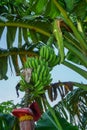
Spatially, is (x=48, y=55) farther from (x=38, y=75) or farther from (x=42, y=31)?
(x=42, y=31)

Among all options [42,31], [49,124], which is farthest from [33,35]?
[49,124]

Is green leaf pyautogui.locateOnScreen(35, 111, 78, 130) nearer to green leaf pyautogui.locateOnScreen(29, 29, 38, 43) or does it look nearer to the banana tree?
the banana tree

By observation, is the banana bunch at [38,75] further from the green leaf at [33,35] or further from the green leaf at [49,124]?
the green leaf at [33,35]

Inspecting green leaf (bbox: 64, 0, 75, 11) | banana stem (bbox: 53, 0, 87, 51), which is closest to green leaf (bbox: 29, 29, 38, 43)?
banana stem (bbox: 53, 0, 87, 51)

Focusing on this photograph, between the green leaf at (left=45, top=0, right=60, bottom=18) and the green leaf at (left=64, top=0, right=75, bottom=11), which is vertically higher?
the green leaf at (left=45, top=0, right=60, bottom=18)

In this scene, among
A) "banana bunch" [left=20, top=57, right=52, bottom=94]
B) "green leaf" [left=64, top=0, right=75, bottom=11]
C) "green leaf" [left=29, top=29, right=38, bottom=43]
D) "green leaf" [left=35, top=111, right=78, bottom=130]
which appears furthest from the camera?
"green leaf" [left=29, top=29, right=38, bottom=43]

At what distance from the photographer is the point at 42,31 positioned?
2.01 m

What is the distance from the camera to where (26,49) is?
87.4 inches

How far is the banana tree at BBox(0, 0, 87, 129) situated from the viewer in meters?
1.67

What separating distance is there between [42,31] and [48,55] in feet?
3.37

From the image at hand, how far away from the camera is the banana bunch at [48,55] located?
99 centimetres

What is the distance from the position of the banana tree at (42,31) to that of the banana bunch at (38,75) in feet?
1.82

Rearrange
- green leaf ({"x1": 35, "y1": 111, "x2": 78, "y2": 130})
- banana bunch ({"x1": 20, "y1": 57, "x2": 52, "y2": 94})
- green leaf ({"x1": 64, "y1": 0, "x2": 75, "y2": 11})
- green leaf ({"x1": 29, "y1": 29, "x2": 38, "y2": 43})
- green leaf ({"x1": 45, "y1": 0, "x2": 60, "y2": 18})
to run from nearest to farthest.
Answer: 1. banana bunch ({"x1": 20, "y1": 57, "x2": 52, "y2": 94})
2. green leaf ({"x1": 35, "y1": 111, "x2": 78, "y2": 130})
3. green leaf ({"x1": 64, "y1": 0, "x2": 75, "y2": 11})
4. green leaf ({"x1": 45, "y1": 0, "x2": 60, "y2": 18})
5. green leaf ({"x1": 29, "y1": 29, "x2": 38, "y2": 43})

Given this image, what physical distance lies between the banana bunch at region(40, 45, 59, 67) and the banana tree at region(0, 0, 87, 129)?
525 millimetres
